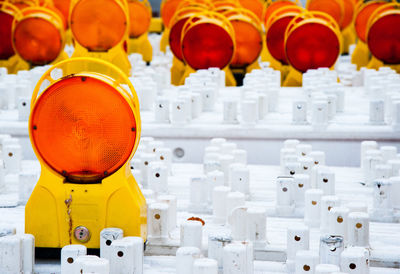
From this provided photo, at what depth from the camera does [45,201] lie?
8.22 feet

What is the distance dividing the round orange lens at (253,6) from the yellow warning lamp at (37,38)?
3.76m

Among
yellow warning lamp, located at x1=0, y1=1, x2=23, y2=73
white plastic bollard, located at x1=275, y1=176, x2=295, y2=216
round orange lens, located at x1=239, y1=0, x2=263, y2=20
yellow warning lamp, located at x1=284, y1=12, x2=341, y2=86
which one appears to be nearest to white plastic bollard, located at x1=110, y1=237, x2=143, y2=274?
white plastic bollard, located at x1=275, y1=176, x2=295, y2=216

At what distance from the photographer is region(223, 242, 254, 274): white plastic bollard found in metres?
2.25

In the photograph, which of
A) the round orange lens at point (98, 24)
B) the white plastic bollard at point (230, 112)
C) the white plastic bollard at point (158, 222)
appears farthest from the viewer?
the round orange lens at point (98, 24)

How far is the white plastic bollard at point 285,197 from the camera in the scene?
297cm

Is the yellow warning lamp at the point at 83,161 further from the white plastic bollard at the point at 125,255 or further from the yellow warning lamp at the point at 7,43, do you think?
the yellow warning lamp at the point at 7,43

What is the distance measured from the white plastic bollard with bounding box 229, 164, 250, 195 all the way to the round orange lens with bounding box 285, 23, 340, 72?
329 cm

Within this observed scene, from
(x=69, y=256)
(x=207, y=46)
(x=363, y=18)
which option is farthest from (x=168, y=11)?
(x=69, y=256)

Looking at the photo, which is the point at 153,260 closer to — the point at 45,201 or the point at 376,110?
the point at 45,201

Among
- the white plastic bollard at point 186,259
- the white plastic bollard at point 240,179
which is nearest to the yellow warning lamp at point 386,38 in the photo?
the white plastic bollard at point 240,179

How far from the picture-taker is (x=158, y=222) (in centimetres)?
263

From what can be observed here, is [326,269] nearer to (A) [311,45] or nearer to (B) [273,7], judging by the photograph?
(A) [311,45]

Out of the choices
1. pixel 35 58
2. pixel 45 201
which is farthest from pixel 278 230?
pixel 35 58

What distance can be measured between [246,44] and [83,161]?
454 centimetres
